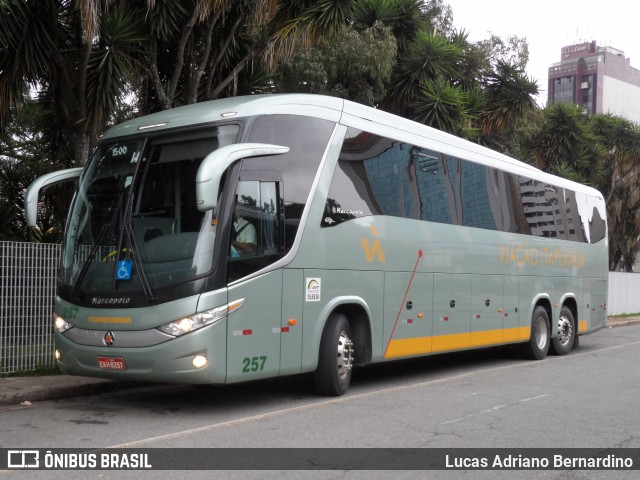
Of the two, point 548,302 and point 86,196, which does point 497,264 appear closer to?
point 548,302

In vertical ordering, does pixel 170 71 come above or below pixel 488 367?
above

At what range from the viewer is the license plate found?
8422mm

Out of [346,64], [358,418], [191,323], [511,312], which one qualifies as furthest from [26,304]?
[346,64]

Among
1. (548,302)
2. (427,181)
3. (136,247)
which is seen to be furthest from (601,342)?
(136,247)

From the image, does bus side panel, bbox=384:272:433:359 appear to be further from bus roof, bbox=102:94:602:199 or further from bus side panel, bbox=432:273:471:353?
bus roof, bbox=102:94:602:199

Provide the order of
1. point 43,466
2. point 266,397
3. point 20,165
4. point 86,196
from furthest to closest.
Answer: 1. point 20,165
2. point 266,397
3. point 86,196
4. point 43,466

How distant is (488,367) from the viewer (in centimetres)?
1419

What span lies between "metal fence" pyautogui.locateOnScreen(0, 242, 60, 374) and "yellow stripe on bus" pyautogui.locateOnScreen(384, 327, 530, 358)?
498cm

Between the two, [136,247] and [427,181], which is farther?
[427,181]

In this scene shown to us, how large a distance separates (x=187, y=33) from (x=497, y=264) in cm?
688

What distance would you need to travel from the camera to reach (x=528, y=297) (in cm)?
1502

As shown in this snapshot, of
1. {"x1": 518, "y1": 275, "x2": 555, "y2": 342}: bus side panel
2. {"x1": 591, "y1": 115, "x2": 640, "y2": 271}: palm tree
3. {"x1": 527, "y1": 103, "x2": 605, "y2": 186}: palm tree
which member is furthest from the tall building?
{"x1": 518, "y1": 275, "x2": 555, "y2": 342}: bus side panel

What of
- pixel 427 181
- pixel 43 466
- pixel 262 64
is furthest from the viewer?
pixel 262 64

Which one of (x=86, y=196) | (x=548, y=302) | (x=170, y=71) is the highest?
(x=170, y=71)
